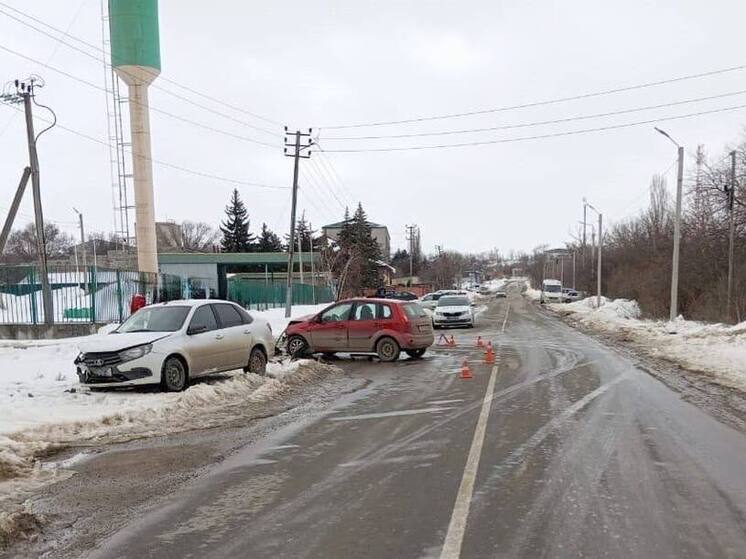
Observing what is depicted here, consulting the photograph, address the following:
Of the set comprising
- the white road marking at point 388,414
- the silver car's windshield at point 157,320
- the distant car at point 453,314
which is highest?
the silver car's windshield at point 157,320

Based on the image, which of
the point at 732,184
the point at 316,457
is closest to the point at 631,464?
the point at 316,457

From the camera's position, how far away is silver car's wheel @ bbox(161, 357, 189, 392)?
10.6 meters

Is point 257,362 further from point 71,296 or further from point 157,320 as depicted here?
point 71,296

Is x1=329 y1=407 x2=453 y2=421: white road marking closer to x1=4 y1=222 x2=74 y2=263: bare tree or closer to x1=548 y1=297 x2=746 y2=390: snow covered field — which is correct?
x1=548 y1=297 x2=746 y2=390: snow covered field

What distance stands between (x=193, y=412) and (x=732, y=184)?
31131 millimetres

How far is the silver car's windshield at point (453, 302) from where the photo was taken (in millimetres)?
31719

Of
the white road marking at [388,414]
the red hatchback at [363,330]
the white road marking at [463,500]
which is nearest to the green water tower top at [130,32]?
the red hatchback at [363,330]

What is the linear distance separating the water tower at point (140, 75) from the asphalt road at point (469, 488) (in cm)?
3101

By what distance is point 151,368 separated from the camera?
10.5 metres

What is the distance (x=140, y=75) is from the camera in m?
36.0

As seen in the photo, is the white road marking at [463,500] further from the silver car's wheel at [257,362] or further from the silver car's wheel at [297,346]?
the silver car's wheel at [297,346]

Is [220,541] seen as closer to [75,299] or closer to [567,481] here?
[567,481]

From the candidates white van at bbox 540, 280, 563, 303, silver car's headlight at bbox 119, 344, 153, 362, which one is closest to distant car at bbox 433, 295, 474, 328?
silver car's headlight at bbox 119, 344, 153, 362

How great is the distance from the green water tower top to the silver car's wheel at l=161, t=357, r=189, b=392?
29.3 m
